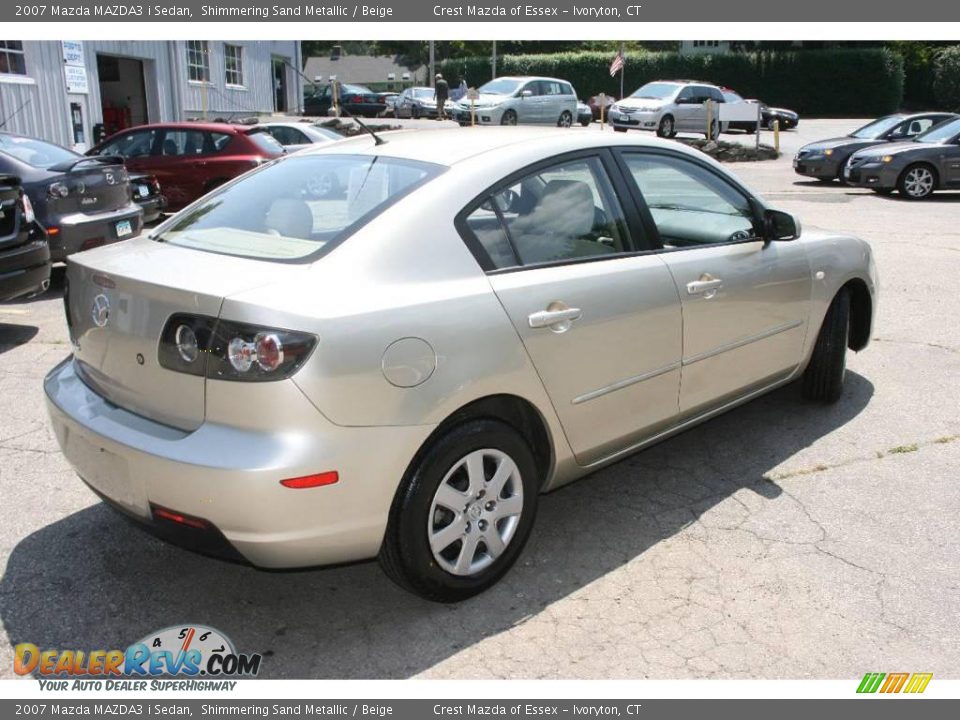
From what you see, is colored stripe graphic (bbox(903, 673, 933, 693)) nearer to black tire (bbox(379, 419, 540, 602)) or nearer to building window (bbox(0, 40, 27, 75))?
black tire (bbox(379, 419, 540, 602))

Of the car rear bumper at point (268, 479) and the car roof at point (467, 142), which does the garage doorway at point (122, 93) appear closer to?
the car roof at point (467, 142)

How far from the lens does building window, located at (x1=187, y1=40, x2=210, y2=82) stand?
79.4 feet

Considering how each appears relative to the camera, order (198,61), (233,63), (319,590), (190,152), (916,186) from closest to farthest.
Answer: (319,590) → (190,152) → (916,186) → (198,61) → (233,63)

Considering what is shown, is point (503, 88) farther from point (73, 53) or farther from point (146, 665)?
point (146, 665)

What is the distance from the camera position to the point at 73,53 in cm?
1836

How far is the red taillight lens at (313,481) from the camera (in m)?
2.65

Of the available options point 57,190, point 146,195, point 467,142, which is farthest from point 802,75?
point 467,142

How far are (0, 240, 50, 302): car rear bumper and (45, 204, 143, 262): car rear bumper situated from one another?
1.09 meters

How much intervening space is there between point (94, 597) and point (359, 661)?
1087 millimetres

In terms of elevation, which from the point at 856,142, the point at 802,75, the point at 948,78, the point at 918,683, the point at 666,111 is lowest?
the point at 918,683

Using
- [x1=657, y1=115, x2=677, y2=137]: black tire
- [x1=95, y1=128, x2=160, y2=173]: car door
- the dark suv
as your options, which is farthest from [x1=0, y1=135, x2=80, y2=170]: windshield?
[x1=657, y1=115, x2=677, y2=137]: black tire

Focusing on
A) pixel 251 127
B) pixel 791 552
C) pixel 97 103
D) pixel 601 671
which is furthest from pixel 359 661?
pixel 97 103

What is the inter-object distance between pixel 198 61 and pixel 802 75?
34494 mm

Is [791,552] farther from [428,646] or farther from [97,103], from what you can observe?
[97,103]
